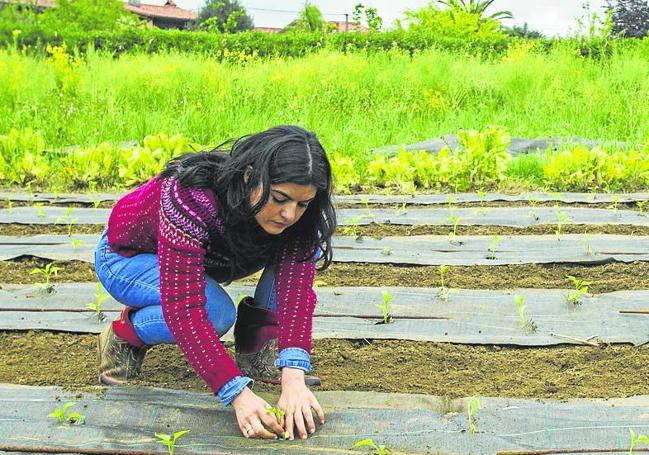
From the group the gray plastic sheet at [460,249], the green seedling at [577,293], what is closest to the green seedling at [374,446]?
the green seedling at [577,293]

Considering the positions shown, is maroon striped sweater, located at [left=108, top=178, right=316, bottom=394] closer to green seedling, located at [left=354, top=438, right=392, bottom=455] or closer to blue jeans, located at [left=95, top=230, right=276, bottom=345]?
blue jeans, located at [left=95, top=230, right=276, bottom=345]

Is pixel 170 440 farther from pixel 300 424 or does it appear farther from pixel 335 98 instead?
pixel 335 98

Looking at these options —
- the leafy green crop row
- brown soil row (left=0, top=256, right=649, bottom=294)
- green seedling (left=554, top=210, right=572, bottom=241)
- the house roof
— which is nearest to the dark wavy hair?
brown soil row (left=0, top=256, right=649, bottom=294)

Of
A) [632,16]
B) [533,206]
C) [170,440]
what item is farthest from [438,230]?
[632,16]

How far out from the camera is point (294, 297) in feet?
6.84

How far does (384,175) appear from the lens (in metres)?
5.11

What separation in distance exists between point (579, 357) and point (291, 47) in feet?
41.5

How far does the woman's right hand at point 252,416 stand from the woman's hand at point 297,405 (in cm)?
4

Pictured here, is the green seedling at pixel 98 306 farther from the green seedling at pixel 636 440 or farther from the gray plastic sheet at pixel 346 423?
the green seedling at pixel 636 440

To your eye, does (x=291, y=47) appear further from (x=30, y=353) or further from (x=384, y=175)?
(x=30, y=353)

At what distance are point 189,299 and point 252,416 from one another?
0.32 meters

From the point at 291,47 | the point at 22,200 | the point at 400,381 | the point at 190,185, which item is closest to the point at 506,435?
the point at 400,381

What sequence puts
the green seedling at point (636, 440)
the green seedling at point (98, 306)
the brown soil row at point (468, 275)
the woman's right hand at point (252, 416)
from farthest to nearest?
the brown soil row at point (468, 275) → the green seedling at point (98, 306) → the woman's right hand at point (252, 416) → the green seedling at point (636, 440)

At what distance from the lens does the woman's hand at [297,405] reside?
1870 mm
